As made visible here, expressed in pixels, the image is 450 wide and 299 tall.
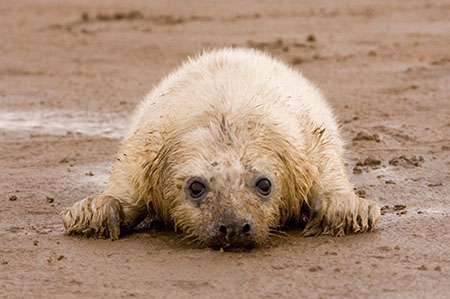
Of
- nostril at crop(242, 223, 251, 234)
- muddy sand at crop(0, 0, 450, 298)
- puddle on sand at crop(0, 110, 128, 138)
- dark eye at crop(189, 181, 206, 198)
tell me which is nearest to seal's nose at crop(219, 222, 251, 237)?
nostril at crop(242, 223, 251, 234)

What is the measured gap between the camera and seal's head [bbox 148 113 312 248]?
202 inches

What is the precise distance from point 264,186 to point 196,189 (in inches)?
15.9

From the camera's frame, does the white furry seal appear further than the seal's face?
Yes

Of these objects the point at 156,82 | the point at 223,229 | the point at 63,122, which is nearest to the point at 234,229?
the point at 223,229

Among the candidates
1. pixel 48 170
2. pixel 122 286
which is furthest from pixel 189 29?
pixel 122 286

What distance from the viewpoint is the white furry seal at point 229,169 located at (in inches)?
206

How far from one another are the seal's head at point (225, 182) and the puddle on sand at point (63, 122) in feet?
11.1

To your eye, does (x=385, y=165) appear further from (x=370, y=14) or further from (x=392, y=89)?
(x=370, y=14)

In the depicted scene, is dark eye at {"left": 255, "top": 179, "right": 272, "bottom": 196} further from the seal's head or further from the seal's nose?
the seal's nose

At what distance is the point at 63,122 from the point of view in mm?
9461

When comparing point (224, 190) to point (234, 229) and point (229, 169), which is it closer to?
point (229, 169)

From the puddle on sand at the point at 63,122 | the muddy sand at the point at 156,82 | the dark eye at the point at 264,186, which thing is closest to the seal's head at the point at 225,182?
the dark eye at the point at 264,186

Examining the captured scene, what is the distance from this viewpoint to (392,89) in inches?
409

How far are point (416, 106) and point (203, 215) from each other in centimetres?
480
